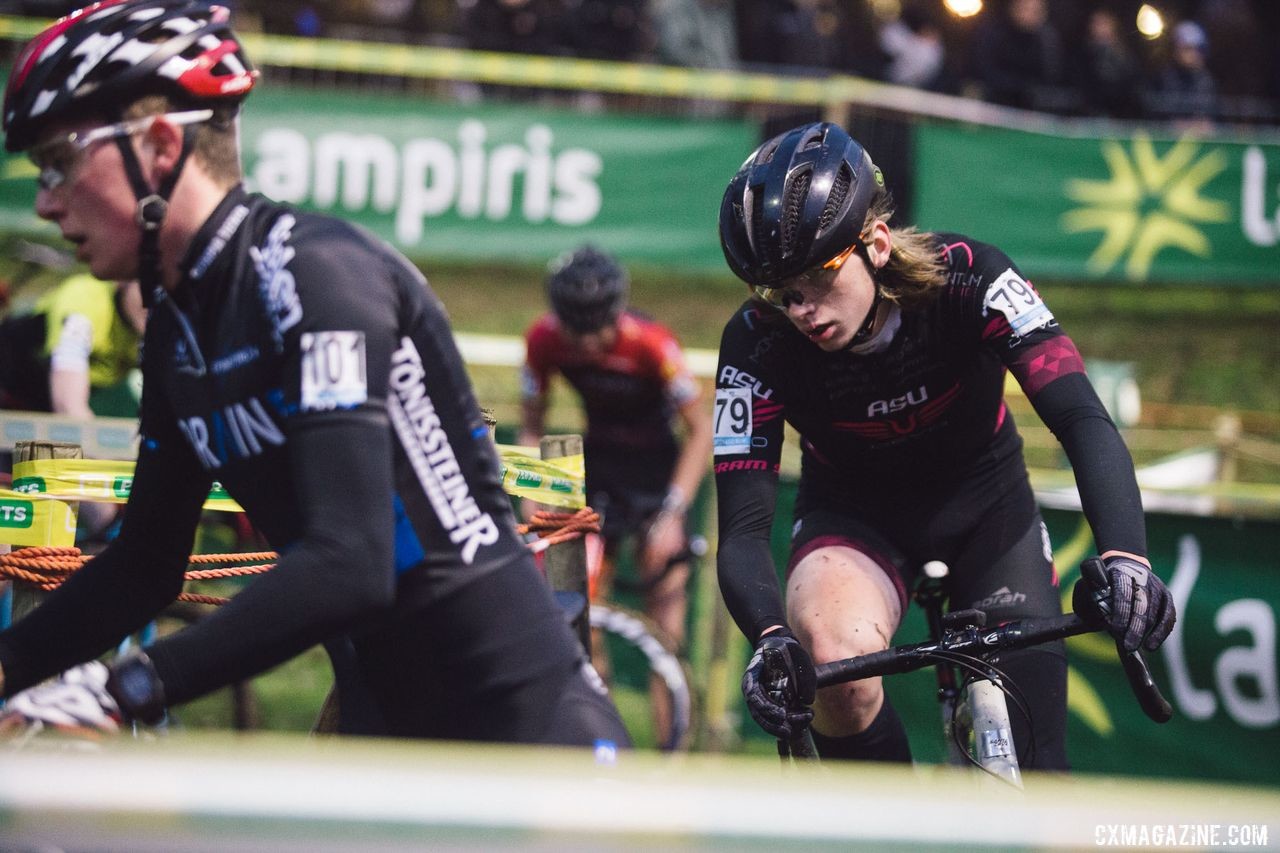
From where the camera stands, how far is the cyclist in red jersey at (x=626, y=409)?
7.78 meters

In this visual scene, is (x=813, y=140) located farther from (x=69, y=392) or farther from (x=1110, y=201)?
(x=1110, y=201)

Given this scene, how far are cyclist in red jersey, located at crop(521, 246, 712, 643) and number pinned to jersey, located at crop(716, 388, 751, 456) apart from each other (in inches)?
148

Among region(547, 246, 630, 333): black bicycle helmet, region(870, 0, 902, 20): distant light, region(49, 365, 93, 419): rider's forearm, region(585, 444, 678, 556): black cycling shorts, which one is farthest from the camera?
region(870, 0, 902, 20): distant light

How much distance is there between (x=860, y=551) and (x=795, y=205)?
3.74 feet

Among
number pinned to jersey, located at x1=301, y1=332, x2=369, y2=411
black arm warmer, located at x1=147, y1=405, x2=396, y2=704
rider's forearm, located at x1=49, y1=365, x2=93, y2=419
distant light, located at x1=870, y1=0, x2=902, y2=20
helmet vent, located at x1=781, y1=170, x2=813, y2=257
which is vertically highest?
distant light, located at x1=870, y1=0, x2=902, y2=20

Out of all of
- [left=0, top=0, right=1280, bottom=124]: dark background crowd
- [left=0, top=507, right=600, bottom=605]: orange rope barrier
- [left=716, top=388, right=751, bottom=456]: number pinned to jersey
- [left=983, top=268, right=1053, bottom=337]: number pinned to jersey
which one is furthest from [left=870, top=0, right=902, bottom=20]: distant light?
[left=0, top=507, right=600, bottom=605]: orange rope barrier

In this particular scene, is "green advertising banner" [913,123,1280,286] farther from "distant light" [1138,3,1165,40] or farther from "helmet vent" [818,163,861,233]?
"helmet vent" [818,163,861,233]

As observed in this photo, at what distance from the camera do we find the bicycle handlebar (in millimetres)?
3414

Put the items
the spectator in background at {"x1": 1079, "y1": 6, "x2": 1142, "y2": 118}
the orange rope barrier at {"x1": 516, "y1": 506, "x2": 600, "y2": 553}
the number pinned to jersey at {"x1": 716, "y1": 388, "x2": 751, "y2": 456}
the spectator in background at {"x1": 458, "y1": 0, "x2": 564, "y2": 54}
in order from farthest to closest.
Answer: the spectator in background at {"x1": 1079, "y1": 6, "x2": 1142, "y2": 118}, the spectator in background at {"x1": 458, "y1": 0, "x2": 564, "y2": 54}, the orange rope barrier at {"x1": 516, "y1": 506, "x2": 600, "y2": 553}, the number pinned to jersey at {"x1": 716, "y1": 388, "x2": 751, "y2": 456}

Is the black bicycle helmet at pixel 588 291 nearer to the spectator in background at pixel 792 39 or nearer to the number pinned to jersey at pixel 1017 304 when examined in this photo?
the number pinned to jersey at pixel 1017 304

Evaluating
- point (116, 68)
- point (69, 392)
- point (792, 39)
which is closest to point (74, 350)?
point (69, 392)

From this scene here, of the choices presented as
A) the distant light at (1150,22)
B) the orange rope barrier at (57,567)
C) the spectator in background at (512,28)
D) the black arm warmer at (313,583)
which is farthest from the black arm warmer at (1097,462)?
the distant light at (1150,22)

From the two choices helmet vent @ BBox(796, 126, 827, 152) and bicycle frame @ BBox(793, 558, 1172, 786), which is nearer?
bicycle frame @ BBox(793, 558, 1172, 786)

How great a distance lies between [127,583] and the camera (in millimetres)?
2811
